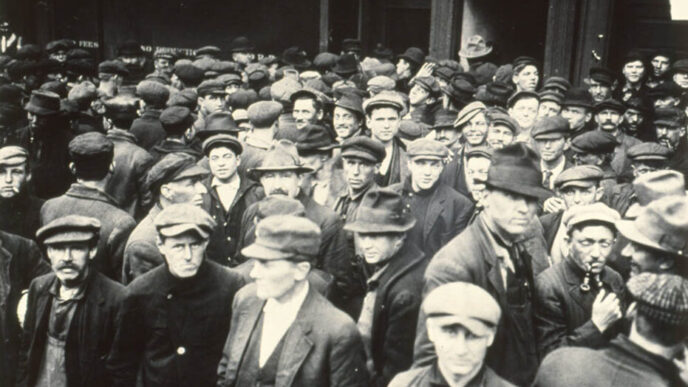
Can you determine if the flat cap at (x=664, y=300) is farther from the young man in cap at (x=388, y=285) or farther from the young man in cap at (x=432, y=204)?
the young man in cap at (x=432, y=204)

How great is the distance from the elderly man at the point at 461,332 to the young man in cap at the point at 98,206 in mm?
2917

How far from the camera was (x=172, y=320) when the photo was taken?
14.4ft

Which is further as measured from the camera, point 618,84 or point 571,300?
Result: point 618,84

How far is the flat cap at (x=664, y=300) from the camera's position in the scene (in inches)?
115

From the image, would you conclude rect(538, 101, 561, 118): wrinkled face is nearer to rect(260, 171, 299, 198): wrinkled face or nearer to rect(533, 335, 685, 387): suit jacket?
rect(260, 171, 299, 198): wrinkled face

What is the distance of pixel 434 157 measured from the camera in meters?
6.20

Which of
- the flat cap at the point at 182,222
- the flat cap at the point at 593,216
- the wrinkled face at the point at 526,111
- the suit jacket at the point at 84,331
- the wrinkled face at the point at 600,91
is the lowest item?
the suit jacket at the point at 84,331

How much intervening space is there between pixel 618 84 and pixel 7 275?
973 cm

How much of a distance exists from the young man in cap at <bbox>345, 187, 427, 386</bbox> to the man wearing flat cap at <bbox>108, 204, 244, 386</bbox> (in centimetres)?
95

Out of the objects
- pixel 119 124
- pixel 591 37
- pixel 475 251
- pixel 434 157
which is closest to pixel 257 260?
pixel 475 251

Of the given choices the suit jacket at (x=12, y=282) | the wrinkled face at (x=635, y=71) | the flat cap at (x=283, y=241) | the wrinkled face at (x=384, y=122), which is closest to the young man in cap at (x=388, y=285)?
the flat cap at (x=283, y=241)

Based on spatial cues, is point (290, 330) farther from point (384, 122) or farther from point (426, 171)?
point (384, 122)

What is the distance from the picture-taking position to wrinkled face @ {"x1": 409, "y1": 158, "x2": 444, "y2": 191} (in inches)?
247

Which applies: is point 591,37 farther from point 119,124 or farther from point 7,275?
point 7,275
